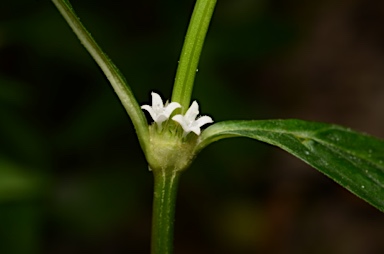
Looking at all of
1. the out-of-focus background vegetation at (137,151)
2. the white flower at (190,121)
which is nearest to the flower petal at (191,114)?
the white flower at (190,121)

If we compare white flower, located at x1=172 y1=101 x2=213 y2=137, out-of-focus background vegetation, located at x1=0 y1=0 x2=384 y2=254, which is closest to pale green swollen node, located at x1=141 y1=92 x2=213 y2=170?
white flower, located at x1=172 y1=101 x2=213 y2=137

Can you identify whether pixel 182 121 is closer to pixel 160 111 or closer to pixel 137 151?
pixel 160 111

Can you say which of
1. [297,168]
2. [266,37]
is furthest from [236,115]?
[297,168]

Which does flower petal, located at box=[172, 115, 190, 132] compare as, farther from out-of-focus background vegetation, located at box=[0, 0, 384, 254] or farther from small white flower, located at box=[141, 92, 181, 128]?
out-of-focus background vegetation, located at box=[0, 0, 384, 254]

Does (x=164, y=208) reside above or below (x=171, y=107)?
below

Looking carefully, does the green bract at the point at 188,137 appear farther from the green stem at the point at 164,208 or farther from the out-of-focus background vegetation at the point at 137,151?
the out-of-focus background vegetation at the point at 137,151

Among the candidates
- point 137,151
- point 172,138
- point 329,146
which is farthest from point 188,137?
point 137,151
